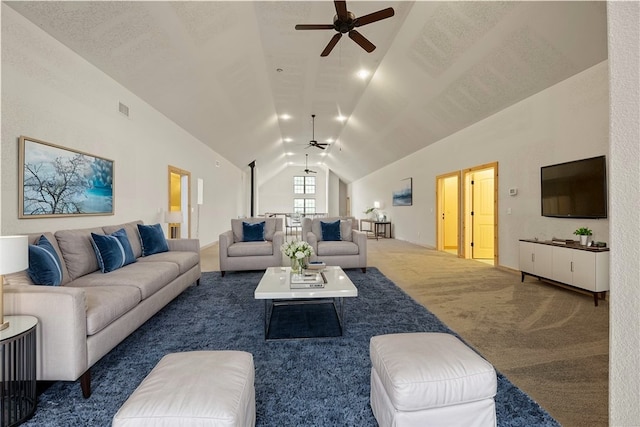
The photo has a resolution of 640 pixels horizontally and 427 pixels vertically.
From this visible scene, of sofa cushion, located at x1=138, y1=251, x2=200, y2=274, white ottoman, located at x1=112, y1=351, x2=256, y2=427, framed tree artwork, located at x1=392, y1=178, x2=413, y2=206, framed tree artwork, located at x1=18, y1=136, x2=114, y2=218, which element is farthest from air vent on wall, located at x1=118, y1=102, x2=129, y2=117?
framed tree artwork, located at x1=392, y1=178, x2=413, y2=206

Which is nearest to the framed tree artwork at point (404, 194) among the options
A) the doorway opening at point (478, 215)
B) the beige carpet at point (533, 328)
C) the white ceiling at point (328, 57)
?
the white ceiling at point (328, 57)

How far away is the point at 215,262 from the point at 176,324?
3.20m

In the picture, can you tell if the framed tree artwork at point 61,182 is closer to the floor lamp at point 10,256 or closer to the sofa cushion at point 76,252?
the sofa cushion at point 76,252

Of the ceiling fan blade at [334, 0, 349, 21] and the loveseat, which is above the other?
the ceiling fan blade at [334, 0, 349, 21]

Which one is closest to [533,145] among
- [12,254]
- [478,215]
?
[478,215]

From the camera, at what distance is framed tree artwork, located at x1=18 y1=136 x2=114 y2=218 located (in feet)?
8.61

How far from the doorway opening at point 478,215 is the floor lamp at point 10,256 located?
662cm

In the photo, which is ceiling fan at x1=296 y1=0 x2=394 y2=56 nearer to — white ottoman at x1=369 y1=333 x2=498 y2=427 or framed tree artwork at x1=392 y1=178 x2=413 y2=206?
white ottoman at x1=369 y1=333 x2=498 y2=427

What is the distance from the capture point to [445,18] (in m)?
A: 3.66

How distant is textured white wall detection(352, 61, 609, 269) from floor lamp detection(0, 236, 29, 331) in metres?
5.29

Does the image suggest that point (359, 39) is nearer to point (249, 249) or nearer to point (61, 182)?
point (249, 249)

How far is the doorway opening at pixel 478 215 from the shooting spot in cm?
630

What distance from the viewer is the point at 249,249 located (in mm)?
4750

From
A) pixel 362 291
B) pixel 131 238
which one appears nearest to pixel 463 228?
pixel 362 291
